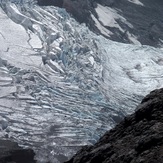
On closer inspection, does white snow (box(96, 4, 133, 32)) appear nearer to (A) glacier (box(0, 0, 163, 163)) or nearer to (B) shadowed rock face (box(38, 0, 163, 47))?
(B) shadowed rock face (box(38, 0, 163, 47))

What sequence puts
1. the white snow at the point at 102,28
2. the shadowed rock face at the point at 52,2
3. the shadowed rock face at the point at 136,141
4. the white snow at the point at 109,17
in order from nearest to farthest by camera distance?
the shadowed rock face at the point at 136,141 < the shadowed rock face at the point at 52,2 < the white snow at the point at 102,28 < the white snow at the point at 109,17

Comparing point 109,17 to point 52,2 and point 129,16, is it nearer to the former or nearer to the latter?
point 129,16

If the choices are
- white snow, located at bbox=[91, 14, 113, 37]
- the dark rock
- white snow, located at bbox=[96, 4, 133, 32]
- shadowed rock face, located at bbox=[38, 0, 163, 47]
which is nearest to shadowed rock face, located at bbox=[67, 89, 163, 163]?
the dark rock

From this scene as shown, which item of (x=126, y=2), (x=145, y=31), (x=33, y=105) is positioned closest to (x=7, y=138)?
(x=33, y=105)

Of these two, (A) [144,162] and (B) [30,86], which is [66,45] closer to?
(B) [30,86]

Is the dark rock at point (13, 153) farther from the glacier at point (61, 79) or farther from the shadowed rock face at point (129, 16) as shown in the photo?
the shadowed rock face at point (129, 16)

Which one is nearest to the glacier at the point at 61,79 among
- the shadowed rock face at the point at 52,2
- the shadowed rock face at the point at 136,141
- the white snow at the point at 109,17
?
the shadowed rock face at the point at 52,2

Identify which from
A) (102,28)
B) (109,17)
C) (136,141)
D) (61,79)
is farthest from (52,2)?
(136,141)
